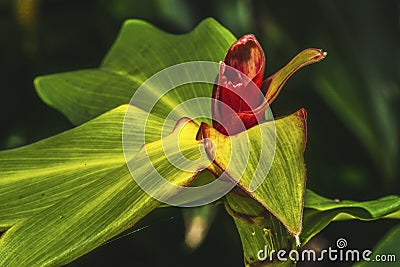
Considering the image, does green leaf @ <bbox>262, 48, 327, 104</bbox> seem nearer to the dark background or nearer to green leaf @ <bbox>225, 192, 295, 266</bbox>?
green leaf @ <bbox>225, 192, 295, 266</bbox>

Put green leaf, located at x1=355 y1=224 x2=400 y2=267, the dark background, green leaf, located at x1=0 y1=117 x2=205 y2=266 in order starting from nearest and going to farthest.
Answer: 1. green leaf, located at x1=0 y1=117 x2=205 y2=266
2. green leaf, located at x1=355 y1=224 x2=400 y2=267
3. the dark background

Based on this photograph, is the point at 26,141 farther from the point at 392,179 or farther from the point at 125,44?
the point at 392,179

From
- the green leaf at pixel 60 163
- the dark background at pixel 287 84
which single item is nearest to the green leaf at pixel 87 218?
the green leaf at pixel 60 163

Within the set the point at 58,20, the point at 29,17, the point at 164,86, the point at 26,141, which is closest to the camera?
the point at 164,86

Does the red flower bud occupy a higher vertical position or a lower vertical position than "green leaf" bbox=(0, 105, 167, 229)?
higher

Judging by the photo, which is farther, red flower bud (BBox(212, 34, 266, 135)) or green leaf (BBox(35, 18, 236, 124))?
green leaf (BBox(35, 18, 236, 124))

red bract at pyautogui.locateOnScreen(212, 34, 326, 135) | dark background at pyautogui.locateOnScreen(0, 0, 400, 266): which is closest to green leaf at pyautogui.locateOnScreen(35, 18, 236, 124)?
red bract at pyautogui.locateOnScreen(212, 34, 326, 135)

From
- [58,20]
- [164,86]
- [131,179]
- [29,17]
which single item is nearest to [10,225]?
[131,179]
